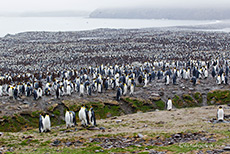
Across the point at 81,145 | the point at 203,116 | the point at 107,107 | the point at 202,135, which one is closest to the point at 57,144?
the point at 81,145

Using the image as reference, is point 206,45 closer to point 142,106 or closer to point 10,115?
point 142,106

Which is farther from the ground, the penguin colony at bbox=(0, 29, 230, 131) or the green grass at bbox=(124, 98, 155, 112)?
the penguin colony at bbox=(0, 29, 230, 131)

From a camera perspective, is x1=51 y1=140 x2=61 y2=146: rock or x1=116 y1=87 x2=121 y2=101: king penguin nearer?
x1=51 y1=140 x2=61 y2=146: rock

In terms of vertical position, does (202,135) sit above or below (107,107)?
above

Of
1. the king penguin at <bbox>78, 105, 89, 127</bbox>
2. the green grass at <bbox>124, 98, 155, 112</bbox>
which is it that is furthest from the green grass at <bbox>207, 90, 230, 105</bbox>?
the king penguin at <bbox>78, 105, 89, 127</bbox>

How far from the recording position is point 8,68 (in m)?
47.0

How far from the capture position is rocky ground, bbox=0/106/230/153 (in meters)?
11.9

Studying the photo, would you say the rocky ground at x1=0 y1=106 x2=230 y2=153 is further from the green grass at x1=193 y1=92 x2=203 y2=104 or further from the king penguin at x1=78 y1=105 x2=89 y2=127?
the green grass at x1=193 y1=92 x2=203 y2=104

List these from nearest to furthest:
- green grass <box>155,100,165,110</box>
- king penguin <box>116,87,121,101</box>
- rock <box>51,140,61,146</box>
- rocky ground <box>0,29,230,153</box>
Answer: rocky ground <box>0,29,230,153</box> → rock <box>51,140,61,146</box> → king penguin <box>116,87,121,101</box> → green grass <box>155,100,165,110</box>

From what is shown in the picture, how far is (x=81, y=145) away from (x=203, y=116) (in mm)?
8881

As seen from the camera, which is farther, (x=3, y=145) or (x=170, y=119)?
(x=170, y=119)

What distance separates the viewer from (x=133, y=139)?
44.5ft

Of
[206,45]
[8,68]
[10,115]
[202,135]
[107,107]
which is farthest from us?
[206,45]

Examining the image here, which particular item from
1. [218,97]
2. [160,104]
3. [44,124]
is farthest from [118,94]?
[44,124]
